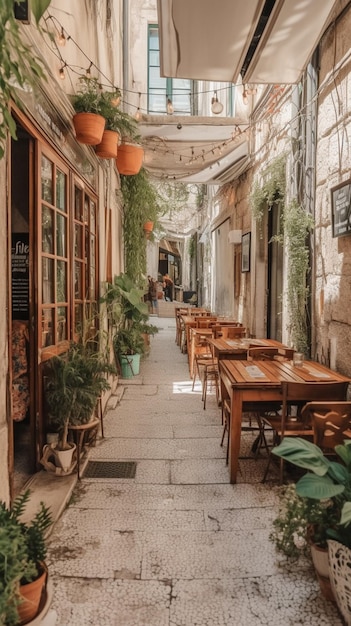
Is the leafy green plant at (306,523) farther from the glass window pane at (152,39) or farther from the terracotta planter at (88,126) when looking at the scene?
the glass window pane at (152,39)

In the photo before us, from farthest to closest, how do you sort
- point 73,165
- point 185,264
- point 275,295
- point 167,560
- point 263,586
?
point 185,264 < point 275,295 < point 73,165 < point 167,560 < point 263,586

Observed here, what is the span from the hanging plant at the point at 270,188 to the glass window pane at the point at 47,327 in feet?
10.3

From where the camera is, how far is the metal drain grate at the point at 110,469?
3123mm

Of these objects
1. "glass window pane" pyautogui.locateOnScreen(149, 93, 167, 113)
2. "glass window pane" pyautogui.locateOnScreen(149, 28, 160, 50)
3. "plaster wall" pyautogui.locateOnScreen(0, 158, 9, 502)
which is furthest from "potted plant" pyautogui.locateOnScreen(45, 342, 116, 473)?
"glass window pane" pyautogui.locateOnScreen(149, 28, 160, 50)

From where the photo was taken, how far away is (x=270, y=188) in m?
5.43

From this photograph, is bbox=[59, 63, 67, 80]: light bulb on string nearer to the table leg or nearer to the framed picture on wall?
the table leg

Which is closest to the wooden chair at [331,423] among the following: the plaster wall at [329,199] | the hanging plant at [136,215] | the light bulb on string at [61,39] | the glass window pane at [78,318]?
the plaster wall at [329,199]

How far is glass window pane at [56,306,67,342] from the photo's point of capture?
11.2 ft

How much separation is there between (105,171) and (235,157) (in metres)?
2.62

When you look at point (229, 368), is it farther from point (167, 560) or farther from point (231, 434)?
point (167, 560)

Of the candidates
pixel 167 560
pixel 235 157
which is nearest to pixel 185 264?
pixel 235 157

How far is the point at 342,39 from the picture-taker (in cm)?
346

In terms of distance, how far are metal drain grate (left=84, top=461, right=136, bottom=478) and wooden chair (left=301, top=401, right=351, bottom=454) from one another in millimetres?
1486

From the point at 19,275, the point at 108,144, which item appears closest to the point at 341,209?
the point at 108,144
